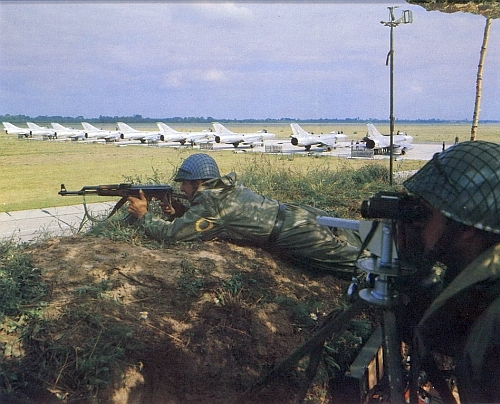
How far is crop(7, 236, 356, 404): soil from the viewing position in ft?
8.99

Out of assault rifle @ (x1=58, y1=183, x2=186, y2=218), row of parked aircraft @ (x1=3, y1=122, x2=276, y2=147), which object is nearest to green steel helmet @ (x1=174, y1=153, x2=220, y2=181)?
assault rifle @ (x1=58, y1=183, x2=186, y2=218)

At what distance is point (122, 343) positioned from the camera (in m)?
2.85

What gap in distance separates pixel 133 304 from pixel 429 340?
2.03 metres

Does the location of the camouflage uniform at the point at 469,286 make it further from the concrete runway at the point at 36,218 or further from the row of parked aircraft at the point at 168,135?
the row of parked aircraft at the point at 168,135

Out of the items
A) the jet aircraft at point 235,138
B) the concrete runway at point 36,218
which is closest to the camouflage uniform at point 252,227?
the concrete runway at point 36,218

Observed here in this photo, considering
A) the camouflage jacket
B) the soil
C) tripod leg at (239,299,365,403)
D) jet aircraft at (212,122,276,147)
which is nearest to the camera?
the camouflage jacket

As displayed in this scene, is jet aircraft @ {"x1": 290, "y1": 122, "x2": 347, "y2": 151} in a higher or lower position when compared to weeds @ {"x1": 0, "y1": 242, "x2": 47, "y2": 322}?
lower

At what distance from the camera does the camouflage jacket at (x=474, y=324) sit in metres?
1.48

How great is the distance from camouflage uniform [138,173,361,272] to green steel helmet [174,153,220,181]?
10 centimetres

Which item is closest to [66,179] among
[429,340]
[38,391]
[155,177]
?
[155,177]

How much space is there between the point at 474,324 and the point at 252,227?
284 cm

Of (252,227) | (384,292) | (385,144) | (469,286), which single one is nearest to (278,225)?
(252,227)

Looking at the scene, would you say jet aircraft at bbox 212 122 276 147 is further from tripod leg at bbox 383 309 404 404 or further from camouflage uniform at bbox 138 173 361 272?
tripod leg at bbox 383 309 404 404

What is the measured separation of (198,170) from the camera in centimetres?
445
